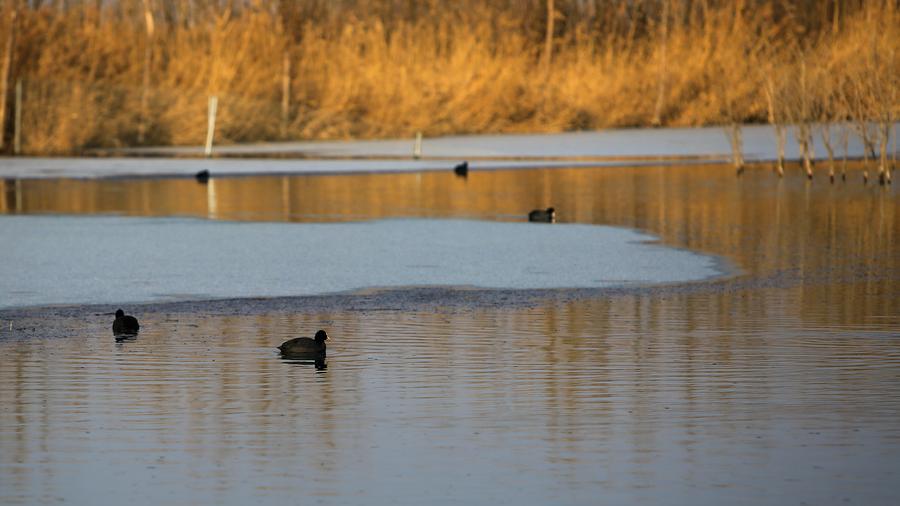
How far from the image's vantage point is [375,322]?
10172 mm

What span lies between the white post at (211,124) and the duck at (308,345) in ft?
81.1

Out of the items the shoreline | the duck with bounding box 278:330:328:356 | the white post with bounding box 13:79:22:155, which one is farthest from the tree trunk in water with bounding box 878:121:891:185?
the white post with bounding box 13:79:22:155

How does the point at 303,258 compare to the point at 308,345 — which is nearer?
the point at 308,345

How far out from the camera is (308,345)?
339 inches

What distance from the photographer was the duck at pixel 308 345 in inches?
339

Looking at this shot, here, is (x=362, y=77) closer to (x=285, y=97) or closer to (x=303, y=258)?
(x=285, y=97)

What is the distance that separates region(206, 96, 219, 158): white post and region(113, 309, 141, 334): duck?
23674mm

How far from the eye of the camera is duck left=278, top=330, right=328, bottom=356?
8609mm

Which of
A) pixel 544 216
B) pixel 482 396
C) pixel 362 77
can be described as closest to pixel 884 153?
pixel 544 216

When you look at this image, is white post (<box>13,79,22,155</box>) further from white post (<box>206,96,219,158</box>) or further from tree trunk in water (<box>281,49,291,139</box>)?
tree trunk in water (<box>281,49,291,139</box>)

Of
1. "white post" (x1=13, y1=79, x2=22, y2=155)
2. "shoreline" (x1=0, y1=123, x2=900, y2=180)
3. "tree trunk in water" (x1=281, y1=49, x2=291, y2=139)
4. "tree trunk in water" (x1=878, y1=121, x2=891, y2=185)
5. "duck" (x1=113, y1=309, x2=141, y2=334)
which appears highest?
"tree trunk in water" (x1=281, y1=49, x2=291, y2=139)

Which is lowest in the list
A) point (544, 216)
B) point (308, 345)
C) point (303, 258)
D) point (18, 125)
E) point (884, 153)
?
point (308, 345)

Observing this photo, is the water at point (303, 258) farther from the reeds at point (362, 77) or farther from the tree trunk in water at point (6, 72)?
the reeds at point (362, 77)

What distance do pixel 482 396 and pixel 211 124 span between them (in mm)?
27853
